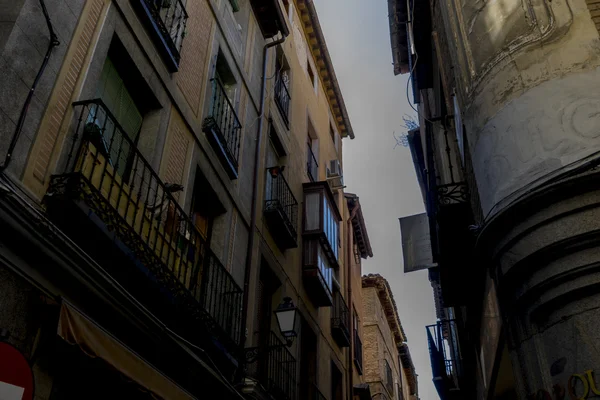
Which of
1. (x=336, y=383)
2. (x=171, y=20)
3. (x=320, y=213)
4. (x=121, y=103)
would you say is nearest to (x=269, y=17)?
(x=320, y=213)

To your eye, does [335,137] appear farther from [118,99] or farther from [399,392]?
[399,392]

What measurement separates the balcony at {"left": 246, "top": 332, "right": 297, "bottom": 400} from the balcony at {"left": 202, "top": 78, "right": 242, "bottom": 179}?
314 cm

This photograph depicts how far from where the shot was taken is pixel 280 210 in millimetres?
12102

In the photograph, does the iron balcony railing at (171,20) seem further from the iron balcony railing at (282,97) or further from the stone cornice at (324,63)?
the stone cornice at (324,63)

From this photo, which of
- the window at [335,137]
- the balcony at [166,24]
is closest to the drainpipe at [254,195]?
the balcony at [166,24]

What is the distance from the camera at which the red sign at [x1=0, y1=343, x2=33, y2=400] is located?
422 centimetres

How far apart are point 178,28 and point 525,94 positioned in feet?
16.6

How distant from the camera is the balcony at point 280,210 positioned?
12039 millimetres

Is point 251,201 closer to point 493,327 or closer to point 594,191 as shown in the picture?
point 493,327

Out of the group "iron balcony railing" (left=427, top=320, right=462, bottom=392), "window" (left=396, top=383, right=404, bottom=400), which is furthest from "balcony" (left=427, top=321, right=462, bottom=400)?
"window" (left=396, top=383, right=404, bottom=400)

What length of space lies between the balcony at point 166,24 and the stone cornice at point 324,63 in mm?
9985

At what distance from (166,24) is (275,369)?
6284 millimetres

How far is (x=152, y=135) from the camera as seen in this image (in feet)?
26.0

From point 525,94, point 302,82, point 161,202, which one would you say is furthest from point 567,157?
point 302,82
